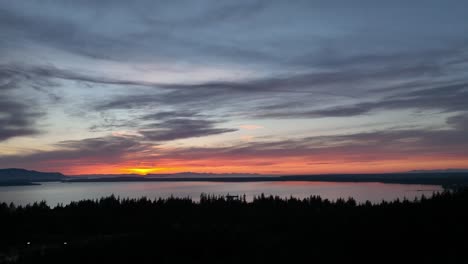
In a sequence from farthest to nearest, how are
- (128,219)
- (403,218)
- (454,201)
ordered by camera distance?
(128,219) → (454,201) → (403,218)

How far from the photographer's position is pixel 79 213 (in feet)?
84.9

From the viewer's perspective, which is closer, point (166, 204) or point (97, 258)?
point (97, 258)

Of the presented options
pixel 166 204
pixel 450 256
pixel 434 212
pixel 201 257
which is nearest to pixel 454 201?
pixel 434 212

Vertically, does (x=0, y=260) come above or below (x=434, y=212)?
below

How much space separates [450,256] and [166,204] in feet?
62.9

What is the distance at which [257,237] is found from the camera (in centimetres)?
1789

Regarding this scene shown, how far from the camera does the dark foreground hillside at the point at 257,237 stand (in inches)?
566

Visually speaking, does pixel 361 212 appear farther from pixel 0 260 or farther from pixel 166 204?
pixel 0 260

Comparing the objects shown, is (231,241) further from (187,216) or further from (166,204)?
(166,204)

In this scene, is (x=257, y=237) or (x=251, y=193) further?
(x=251, y=193)

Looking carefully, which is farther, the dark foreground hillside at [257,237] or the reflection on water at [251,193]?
the reflection on water at [251,193]

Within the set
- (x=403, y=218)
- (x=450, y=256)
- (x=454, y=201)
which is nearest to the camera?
(x=450, y=256)

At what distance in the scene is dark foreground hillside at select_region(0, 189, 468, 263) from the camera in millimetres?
14383

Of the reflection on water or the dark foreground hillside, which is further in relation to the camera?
the reflection on water
